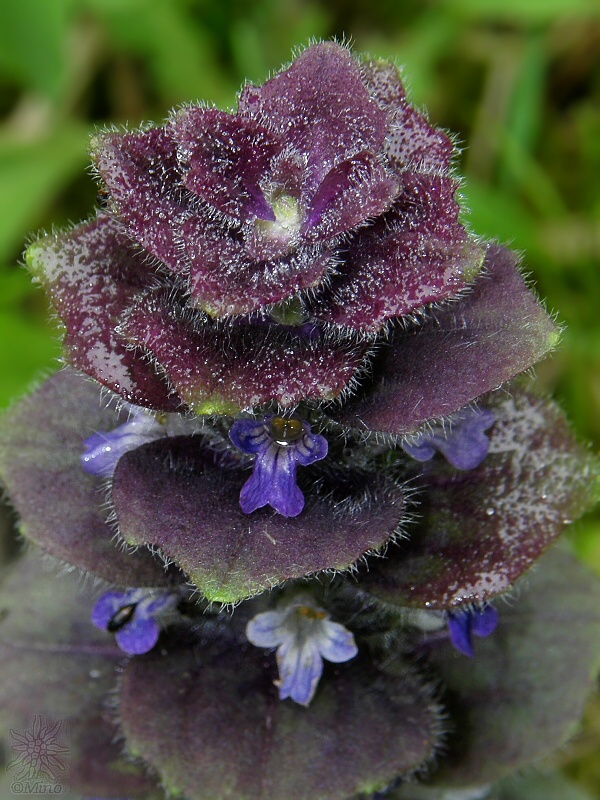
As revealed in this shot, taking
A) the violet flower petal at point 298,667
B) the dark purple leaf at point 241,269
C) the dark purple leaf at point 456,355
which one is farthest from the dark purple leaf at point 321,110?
the violet flower petal at point 298,667

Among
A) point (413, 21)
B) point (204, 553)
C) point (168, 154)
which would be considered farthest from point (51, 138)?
point (204, 553)

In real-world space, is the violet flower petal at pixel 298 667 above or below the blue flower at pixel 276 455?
below

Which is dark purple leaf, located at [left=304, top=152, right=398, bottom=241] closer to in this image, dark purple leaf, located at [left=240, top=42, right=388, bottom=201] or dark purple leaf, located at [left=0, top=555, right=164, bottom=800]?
dark purple leaf, located at [left=240, top=42, right=388, bottom=201]

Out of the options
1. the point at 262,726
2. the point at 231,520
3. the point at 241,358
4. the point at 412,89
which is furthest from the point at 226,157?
the point at 412,89

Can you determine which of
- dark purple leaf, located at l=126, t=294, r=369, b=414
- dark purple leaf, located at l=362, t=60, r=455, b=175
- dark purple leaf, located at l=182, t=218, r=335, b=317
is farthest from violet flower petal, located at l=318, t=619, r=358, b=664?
dark purple leaf, located at l=362, t=60, r=455, b=175

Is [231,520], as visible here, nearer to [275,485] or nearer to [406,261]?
[275,485]

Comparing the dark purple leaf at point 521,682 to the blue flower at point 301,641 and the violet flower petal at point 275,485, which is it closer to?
the blue flower at point 301,641
